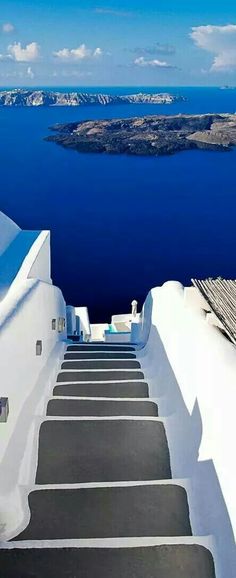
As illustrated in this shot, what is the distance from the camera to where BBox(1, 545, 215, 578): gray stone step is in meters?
2.07

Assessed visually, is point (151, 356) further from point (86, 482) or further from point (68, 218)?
point (68, 218)

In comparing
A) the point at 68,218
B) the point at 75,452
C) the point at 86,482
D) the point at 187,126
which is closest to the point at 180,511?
the point at 86,482

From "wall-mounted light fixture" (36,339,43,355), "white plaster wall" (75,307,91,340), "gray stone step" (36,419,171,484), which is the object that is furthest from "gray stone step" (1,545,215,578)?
"white plaster wall" (75,307,91,340)

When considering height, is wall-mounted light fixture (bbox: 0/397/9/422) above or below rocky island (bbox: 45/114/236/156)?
below

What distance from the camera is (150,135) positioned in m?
81.8

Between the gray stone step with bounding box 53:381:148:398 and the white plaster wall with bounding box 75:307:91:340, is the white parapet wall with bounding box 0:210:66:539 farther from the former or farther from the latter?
the white plaster wall with bounding box 75:307:91:340

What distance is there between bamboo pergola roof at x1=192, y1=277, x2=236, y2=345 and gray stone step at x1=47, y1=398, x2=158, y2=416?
1174mm

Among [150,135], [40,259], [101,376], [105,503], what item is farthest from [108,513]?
[150,135]

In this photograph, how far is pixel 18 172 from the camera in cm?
6419

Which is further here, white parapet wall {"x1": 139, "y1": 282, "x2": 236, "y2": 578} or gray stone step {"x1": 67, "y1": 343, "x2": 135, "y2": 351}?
gray stone step {"x1": 67, "y1": 343, "x2": 135, "y2": 351}

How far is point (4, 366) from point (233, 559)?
144 centimetres

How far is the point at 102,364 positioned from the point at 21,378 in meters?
1.68

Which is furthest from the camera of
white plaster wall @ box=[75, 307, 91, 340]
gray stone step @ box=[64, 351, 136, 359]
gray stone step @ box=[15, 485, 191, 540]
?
white plaster wall @ box=[75, 307, 91, 340]

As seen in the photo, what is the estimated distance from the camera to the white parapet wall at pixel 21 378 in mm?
2627
